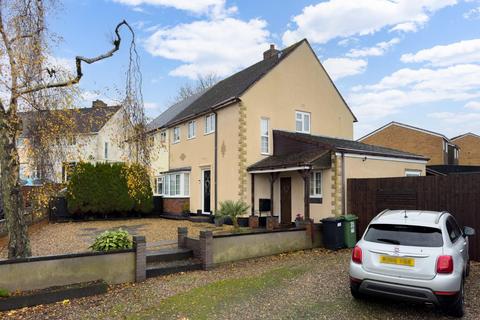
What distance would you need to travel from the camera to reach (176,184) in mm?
22469

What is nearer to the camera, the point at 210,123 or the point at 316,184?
the point at 316,184

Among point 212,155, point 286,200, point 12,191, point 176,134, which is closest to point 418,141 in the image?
point 176,134

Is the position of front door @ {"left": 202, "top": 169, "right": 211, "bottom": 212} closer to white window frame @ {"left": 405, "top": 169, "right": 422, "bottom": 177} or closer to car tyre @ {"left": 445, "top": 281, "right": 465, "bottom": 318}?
white window frame @ {"left": 405, "top": 169, "right": 422, "bottom": 177}

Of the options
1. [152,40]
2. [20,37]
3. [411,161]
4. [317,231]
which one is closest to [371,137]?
[411,161]

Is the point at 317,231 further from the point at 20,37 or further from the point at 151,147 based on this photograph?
the point at 20,37

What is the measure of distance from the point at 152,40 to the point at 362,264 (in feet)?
22.1

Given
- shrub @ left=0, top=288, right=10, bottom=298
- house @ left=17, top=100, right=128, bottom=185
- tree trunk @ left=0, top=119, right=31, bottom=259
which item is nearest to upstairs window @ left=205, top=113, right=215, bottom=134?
house @ left=17, top=100, right=128, bottom=185

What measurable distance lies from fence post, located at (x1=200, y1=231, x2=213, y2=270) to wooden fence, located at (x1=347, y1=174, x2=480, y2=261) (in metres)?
5.99

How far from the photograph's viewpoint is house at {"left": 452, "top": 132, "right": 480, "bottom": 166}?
4088cm

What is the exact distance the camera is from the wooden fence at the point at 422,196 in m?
9.88

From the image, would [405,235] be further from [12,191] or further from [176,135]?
[176,135]

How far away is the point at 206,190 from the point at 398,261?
1460 cm

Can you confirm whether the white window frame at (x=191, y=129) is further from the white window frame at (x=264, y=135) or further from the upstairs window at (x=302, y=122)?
the upstairs window at (x=302, y=122)

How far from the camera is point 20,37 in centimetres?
739
